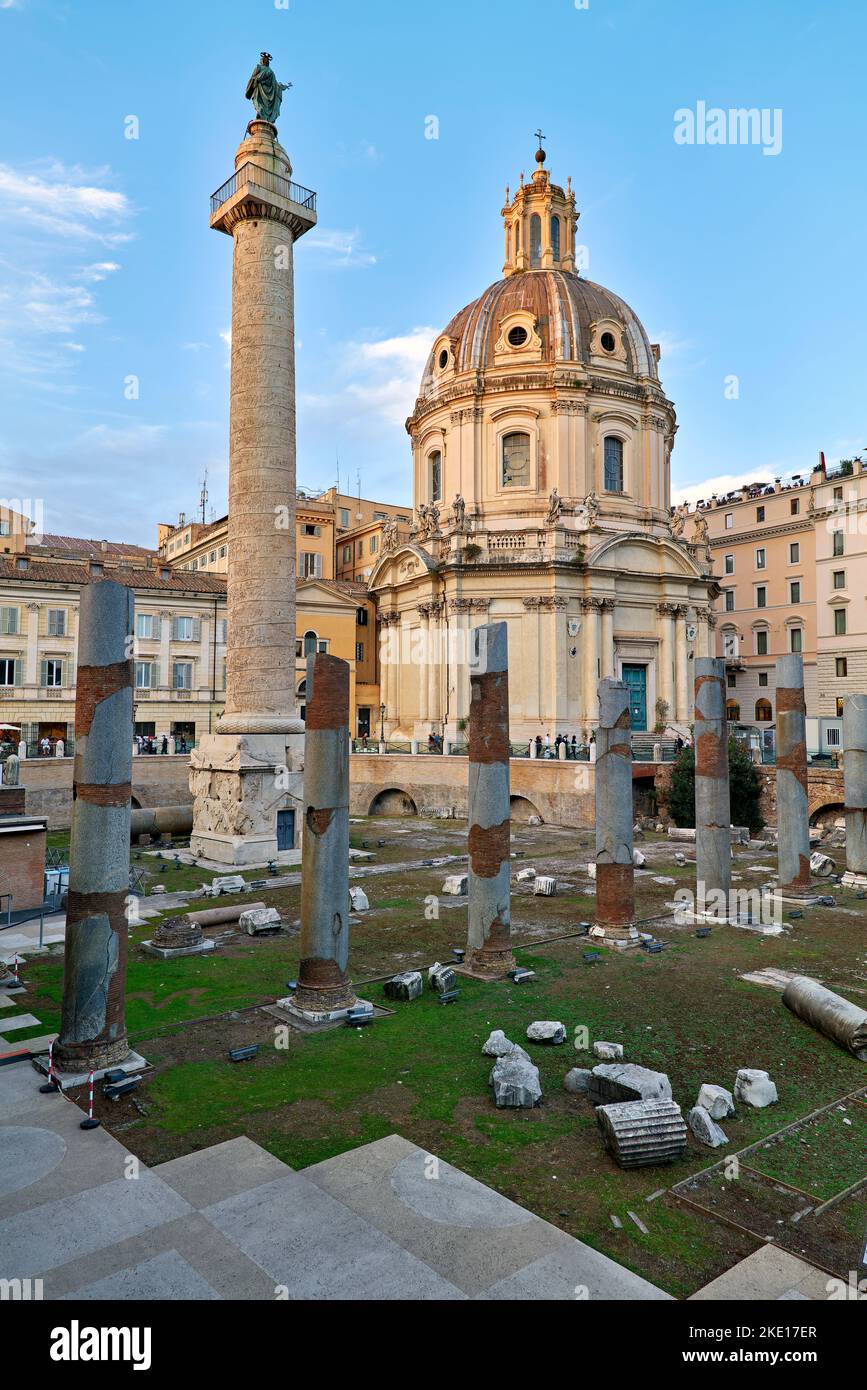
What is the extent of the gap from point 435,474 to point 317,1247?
135ft

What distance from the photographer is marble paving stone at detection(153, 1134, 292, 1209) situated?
6938 millimetres

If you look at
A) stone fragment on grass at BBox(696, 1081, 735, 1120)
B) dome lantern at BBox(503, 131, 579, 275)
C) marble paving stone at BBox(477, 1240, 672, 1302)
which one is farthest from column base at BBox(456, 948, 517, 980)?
dome lantern at BBox(503, 131, 579, 275)

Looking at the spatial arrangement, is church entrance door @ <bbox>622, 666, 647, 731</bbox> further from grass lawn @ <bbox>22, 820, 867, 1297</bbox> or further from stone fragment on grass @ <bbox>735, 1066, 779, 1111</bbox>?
stone fragment on grass @ <bbox>735, 1066, 779, 1111</bbox>

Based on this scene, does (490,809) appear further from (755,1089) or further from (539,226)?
(539,226)

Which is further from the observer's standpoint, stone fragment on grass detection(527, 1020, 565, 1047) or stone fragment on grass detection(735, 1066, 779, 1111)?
stone fragment on grass detection(527, 1020, 565, 1047)

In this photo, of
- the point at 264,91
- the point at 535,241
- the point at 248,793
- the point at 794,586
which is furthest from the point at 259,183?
the point at 794,586

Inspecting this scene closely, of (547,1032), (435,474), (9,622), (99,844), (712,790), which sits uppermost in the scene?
(435,474)

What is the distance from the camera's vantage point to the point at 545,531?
3825 cm

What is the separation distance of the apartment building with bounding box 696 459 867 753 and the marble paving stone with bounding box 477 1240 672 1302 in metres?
34.9

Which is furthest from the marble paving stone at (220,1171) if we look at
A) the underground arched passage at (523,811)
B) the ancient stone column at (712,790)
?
the underground arched passage at (523,811)

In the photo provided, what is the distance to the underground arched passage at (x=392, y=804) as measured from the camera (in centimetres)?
3597

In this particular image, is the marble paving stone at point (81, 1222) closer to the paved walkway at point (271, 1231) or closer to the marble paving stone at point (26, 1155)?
the paved walkway at point (271, 1231)

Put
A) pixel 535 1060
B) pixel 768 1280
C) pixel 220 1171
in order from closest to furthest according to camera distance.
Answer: pixel 768 1280
pixel 220 1171
pixel 535 1060
